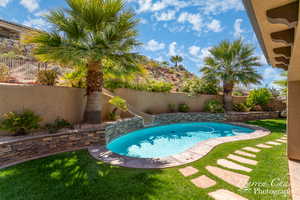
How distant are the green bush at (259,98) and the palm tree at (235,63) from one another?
2554 millimetres

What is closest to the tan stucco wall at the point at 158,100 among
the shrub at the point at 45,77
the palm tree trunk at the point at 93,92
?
the palm tree trunk at the point at 93,92

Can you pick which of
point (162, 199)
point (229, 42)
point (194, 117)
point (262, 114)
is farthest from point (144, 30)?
point (262, 114)

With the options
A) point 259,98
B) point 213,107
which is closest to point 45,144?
point 213,107

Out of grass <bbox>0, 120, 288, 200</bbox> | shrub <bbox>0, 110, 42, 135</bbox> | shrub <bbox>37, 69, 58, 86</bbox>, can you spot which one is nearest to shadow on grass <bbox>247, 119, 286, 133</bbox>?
grass <bbox>0, 120, 288, 200</bbox>

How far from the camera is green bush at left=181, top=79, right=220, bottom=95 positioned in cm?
1402

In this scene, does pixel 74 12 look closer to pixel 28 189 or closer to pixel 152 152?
pixel 28 189

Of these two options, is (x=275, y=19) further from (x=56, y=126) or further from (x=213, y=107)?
(x=213, y=107)

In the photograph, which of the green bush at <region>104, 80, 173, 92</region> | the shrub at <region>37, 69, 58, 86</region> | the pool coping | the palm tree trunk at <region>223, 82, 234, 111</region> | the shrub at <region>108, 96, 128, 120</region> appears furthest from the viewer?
the palm tree trunk at <region>223, 82, 234, 111</region>

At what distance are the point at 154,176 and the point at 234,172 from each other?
220cm

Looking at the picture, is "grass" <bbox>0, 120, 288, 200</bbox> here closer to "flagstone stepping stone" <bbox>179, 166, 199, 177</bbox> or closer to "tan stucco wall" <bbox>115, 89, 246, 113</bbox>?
"flagstone stepping stone" <bbox>179, 166, 199, 177</bbox>

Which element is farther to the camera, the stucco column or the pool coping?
the stucco column

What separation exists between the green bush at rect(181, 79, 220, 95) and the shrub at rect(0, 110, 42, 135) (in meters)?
12.3

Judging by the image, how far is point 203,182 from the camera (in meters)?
3.33

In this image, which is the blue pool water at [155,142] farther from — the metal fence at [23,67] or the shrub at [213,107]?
the metal fence at [23,67]
